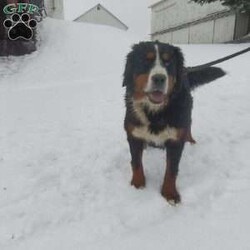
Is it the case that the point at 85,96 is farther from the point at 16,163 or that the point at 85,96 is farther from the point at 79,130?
the point at 16,163

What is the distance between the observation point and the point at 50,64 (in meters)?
10.9

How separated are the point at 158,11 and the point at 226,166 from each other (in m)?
28.4

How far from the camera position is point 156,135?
3.24 m

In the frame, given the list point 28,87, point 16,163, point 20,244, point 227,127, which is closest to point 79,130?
point 16,163

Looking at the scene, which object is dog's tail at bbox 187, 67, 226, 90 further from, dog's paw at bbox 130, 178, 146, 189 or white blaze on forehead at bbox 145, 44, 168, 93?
dog's paw at bbox 130, 178, 146, 189

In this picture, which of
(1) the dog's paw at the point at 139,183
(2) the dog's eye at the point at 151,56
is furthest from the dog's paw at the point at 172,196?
(2) the dog's eye at the point at 151,56

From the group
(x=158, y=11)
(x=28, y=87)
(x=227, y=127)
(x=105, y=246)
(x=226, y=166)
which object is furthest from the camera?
(x=158, y=11)

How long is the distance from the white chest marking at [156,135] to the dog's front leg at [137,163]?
111 mm

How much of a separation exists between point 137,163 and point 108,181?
1.31 feet

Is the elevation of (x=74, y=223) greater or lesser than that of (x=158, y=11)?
lesser

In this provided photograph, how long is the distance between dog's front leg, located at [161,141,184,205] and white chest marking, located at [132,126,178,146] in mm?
67

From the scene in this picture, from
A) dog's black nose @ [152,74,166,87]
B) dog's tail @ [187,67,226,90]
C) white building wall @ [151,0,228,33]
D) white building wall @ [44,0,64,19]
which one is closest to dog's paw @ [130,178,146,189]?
dog's black nose @ [152,74,166,87]

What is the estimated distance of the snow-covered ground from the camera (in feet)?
9.37

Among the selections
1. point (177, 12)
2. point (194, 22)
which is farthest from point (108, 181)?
point (177, 12)
